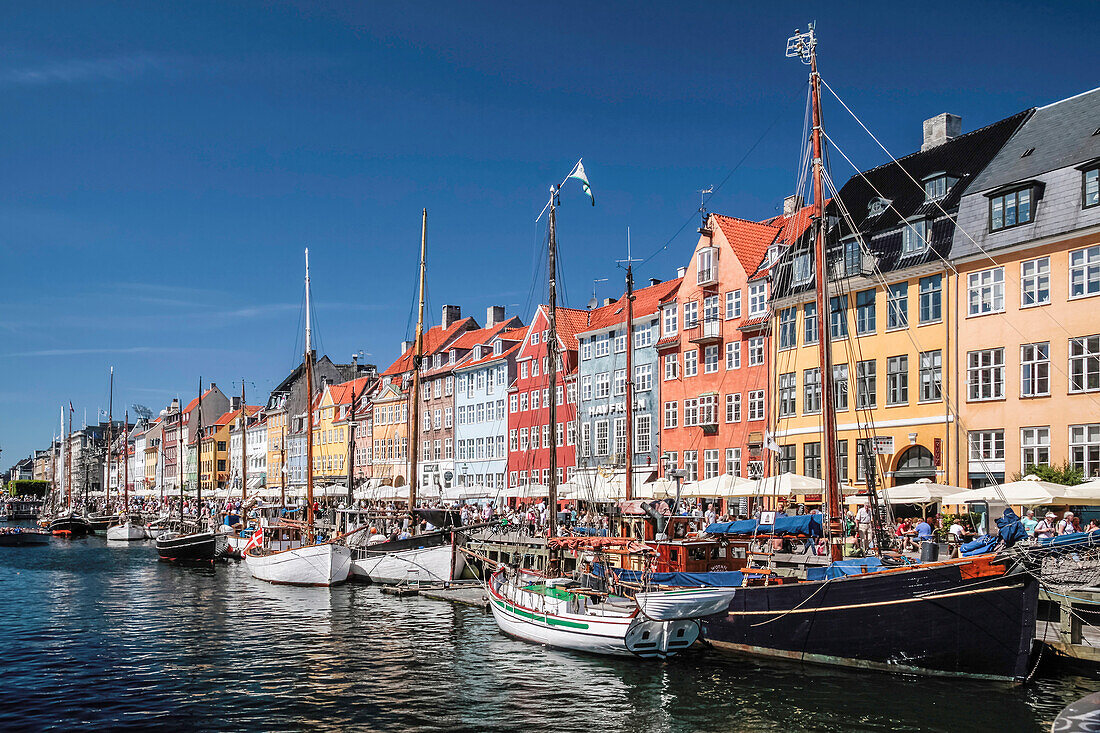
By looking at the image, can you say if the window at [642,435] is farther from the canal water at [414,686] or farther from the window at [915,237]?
the canal water at [414,686]

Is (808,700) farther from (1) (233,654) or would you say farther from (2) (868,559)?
(1) (233,654)

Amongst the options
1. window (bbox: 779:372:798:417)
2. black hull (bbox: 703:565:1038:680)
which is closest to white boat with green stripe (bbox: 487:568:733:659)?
black hull (bbox: 703:565:1038:680)

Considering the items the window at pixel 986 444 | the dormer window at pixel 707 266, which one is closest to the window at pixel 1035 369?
the window at pixel 986 444

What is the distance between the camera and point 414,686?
25.9 meters

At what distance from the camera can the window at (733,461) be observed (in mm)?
57906

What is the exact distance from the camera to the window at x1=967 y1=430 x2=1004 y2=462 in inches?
1698

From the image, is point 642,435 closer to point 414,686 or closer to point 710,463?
point 710,463

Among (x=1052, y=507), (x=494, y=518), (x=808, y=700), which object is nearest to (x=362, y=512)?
(x=494, y=518)

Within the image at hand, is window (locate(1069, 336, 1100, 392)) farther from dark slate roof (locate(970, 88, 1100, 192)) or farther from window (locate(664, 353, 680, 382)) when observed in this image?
window (locate(664, 353, 680, 382))

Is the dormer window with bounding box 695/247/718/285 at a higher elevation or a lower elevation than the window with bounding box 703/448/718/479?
higher

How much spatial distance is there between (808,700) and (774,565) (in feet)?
32.1

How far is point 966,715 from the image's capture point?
21.5m

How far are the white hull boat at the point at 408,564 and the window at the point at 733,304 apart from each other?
22420mm

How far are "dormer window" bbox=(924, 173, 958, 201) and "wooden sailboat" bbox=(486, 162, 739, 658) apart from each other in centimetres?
2678
